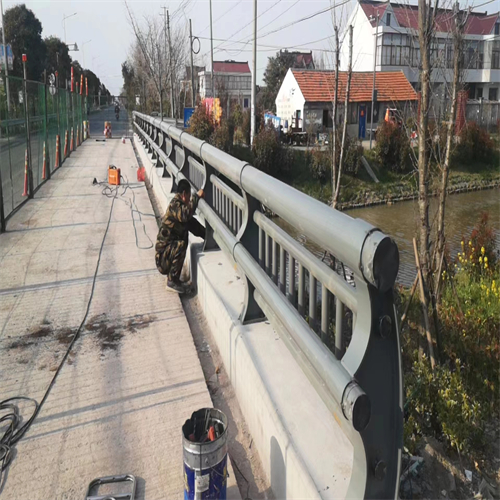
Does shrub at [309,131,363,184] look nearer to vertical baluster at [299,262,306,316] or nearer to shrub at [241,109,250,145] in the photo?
shrub at [241,109,250,145]

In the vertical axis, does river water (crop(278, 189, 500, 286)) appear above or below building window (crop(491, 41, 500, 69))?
below

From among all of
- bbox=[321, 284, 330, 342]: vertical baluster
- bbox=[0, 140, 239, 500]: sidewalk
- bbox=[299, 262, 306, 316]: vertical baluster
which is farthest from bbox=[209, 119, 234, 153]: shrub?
bbox=[321, 284, 330, 342]: vertical baluster

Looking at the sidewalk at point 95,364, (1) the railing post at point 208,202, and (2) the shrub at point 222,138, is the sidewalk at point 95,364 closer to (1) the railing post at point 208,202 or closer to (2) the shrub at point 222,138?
(1) the railing post at point 208,202

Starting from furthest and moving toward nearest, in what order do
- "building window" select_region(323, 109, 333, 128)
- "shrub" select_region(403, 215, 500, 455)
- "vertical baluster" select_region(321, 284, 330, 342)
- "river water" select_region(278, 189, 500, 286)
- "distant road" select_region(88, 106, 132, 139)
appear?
"building window" select_region(323, 109, 333, 128), "distant road" select_region(88, 106, 132, 139), "river water" select_region(278, 189, 500, 286), "shrub" select_region(403, 215, 500, 455), "vertical baluster" select_region(321, 284, 330, 342)

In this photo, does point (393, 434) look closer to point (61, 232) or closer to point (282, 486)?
point (282, 486)

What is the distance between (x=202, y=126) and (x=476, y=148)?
17.1 meters

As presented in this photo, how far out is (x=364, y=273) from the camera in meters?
1.72

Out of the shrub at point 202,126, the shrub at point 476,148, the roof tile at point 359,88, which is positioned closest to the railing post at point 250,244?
the shrub at point 202,126

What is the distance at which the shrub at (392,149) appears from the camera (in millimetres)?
28734

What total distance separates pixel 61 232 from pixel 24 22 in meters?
55.5

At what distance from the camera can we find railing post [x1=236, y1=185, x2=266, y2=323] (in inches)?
145

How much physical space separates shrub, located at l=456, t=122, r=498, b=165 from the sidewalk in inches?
1091

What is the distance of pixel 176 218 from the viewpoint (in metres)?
5.40

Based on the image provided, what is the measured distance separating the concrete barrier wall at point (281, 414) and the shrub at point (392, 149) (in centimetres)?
2635
